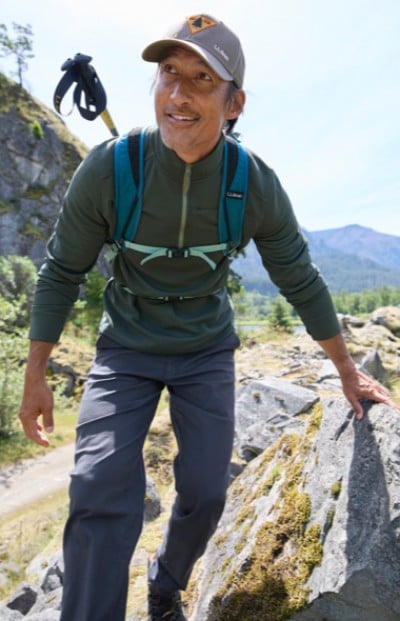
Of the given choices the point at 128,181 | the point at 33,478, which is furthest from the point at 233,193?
the point at 33,478

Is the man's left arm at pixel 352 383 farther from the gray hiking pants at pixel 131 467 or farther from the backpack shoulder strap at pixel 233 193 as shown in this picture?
the backpack shoulder strap at pixel 233 193

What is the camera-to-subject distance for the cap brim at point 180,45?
3.43 m

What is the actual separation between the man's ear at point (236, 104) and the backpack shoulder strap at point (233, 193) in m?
0.27

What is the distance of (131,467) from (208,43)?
10.7ft

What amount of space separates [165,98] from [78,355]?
122 ft

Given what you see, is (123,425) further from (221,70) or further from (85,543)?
(221,70)

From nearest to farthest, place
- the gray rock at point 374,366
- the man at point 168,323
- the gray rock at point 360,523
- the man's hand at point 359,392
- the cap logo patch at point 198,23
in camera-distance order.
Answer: the gray rock at point 360,523 < the man at point 168,323 < the cap logo patch at point 198,23 < the man's hand at point 359,392 < the gray rock at point 374,366

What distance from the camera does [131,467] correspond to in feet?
11.5

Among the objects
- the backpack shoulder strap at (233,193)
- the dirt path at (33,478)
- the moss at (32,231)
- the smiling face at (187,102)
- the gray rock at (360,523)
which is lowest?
the dirt path at (33,478)

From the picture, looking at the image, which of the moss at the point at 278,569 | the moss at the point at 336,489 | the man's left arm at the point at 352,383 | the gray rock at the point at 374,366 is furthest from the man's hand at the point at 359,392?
the gray rock at the point at 374,366

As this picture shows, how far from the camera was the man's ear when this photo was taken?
3.84 meters

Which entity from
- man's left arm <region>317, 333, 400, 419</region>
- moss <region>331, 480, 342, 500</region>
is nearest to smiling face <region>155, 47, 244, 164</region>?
man's left arm <region>317, 333, 400, 419</region>

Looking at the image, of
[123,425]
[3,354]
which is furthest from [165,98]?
[3,354]

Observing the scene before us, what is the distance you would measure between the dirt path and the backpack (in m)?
15.0
